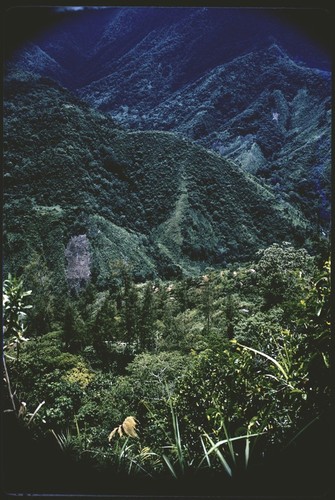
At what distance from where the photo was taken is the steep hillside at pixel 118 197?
24.1 metres

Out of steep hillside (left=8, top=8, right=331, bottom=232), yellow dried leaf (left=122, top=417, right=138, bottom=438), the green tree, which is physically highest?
steep hillside (left=8, top=8, right=331, bottom=232)

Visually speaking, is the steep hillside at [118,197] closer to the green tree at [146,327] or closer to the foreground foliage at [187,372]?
the foreground foliage at [187,372]

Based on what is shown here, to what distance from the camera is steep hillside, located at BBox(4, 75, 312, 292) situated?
24094mm

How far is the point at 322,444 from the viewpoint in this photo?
1.41m

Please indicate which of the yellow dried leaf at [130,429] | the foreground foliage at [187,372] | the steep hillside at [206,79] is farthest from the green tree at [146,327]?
the steep hillside at [206,79]

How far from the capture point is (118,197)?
1216 inches

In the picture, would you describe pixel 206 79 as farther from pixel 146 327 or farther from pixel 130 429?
pixel 130 429

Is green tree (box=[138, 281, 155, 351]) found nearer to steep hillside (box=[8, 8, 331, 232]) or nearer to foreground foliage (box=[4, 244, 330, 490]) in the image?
foreground foliage (box=[4, 244, 330, 490])

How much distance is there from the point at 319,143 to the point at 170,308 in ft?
66.0

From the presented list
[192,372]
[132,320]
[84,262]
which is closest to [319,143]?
[84,262]

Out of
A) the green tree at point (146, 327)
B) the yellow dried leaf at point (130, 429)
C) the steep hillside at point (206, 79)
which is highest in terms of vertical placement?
the steep hillside at point (206, 79)

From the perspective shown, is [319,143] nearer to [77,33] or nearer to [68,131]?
[68,131]

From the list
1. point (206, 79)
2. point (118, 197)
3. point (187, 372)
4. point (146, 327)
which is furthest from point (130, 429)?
point (206, 79)

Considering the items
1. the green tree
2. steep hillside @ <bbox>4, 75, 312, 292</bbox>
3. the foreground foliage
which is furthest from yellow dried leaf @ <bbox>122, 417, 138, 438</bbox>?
steep hillside @ <bbox>4, 75, 312, 292</bbox>
